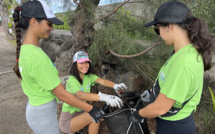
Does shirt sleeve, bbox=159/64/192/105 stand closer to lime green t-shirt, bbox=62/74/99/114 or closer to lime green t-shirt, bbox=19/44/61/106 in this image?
lime green t-shirt, bbox=19/44/61/106

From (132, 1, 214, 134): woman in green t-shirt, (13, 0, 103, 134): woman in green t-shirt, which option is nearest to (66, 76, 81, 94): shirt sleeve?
(13, 0, 103, 134): woman in green t-shirt

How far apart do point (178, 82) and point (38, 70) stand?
704 mm

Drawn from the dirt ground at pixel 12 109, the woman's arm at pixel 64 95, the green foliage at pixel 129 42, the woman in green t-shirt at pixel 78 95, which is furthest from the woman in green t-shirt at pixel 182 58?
the dirt ground at pixel 12 109

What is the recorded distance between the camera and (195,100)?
88cm

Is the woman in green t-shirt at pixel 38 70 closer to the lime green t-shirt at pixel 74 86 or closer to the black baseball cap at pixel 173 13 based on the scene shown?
the lime green t-shirt at pixel 74 86

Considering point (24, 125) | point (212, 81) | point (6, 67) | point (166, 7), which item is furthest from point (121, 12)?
point (6, 67)

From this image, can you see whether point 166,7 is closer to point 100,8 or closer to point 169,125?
point 169,125

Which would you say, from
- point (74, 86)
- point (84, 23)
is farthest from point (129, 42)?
point (74, 86)

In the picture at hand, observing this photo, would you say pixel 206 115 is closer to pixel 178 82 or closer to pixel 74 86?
pixel 178 82

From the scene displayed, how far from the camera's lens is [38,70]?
899mm

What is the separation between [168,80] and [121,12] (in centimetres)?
141

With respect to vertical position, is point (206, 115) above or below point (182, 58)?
below

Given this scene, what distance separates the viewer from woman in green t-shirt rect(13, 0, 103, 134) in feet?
2.99

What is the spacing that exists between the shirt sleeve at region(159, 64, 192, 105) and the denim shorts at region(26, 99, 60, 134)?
0.73 m
